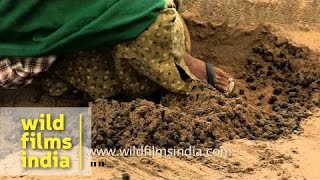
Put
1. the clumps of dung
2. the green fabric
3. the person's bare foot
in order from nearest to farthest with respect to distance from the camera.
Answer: the clumps of dung, the green fabric, the person's bare foot

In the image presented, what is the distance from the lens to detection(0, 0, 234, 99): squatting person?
2777 millimetres

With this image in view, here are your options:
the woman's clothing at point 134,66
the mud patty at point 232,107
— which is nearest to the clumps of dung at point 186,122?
the mud patty at point 232,107

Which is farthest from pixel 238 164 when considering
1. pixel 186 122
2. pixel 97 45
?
pixel 97 45

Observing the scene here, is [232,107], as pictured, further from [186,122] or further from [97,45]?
[97,45]

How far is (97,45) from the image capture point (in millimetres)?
2848

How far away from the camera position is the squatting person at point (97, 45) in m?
2.78

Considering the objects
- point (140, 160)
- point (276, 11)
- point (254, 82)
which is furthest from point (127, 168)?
point (276, 11)

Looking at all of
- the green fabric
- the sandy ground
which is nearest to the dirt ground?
the sandy ground

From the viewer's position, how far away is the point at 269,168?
2.51m

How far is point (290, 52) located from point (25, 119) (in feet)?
3.99

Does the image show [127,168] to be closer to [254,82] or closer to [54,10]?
[54,10]

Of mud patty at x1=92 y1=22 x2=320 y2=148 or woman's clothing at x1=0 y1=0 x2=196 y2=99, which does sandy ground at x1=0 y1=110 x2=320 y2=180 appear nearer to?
mud patty at x1=92 y1=22 x2=320 y2=148

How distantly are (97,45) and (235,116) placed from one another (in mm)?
557

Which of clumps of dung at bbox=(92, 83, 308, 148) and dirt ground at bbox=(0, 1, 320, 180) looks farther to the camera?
clumps of dung at bbox=(92, 83, 308, 148)
